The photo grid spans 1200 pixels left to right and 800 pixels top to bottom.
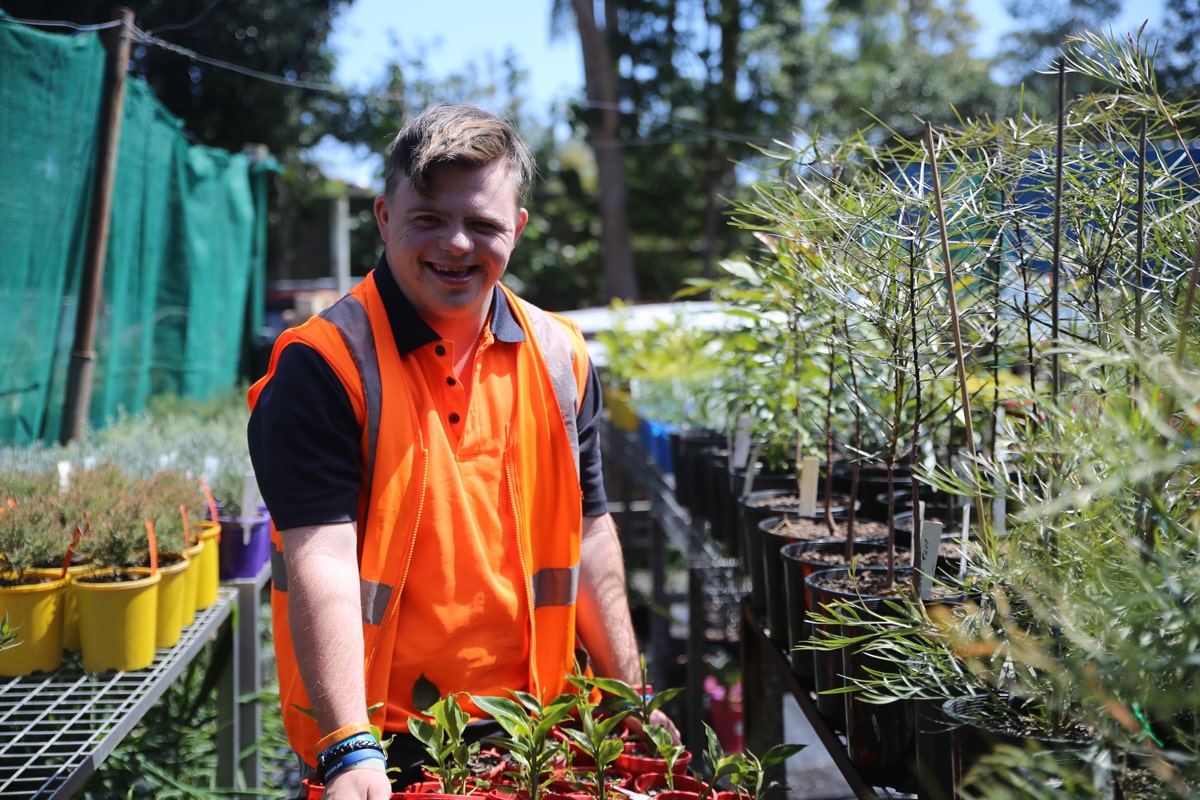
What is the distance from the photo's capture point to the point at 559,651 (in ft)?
5.32

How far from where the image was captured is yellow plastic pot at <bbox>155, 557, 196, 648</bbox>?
192cm

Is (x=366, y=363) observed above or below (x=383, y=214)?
below

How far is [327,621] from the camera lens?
132 centimetres

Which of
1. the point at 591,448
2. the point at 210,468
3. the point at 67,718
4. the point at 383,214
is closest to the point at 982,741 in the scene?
the point at 591,448

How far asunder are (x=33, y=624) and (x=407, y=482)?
816mm

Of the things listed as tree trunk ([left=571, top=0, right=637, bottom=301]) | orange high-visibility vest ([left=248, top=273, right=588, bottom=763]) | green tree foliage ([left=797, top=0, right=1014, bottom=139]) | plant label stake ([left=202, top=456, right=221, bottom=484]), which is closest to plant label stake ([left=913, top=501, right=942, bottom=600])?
orange high-visibility vest ([left=248, top=273, right=588, bottom=763])

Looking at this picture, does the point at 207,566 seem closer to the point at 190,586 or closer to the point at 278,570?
the point at 190,586

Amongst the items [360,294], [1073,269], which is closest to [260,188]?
[360,294]

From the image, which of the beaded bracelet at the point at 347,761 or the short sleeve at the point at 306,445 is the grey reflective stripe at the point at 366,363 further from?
the beaded bracelet at the point at 347,761

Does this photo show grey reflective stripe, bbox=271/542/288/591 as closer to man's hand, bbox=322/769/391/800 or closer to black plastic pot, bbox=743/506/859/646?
man's hand, bbox=322/769/391/800

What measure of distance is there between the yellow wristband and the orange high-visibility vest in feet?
0.19

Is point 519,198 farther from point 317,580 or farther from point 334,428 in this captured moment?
point 317,580

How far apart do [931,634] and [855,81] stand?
17.7m

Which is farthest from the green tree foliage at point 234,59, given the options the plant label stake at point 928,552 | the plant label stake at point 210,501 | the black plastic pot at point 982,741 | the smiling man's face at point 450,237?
the black plastic pot at point 982,741
